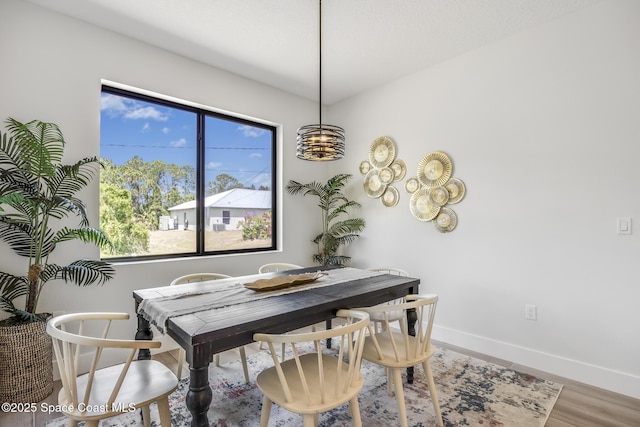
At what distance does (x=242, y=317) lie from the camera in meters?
1.54

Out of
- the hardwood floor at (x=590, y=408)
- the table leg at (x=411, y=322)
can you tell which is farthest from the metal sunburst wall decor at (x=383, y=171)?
the hardwood floor at (x=590, y=408)

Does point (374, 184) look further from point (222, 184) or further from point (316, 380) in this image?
point (316, 380)

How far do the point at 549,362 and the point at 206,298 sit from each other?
8.59ft

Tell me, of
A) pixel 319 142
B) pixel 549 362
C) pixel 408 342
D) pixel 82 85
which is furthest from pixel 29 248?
pixel 549 362

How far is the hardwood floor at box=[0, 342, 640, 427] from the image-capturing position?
1882 mm

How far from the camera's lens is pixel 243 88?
11.6 feet

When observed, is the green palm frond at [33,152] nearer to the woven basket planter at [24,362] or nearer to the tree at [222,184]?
the woven basket planter at [24,362]

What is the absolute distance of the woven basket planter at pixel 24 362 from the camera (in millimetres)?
1954

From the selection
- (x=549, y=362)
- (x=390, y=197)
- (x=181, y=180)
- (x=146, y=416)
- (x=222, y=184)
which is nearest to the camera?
(x=146, y=416)

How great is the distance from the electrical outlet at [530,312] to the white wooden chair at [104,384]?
2639 mm

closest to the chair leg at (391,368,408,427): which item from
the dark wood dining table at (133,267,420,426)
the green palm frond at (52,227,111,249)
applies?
the dark wood dining table at (133,267,420,426)

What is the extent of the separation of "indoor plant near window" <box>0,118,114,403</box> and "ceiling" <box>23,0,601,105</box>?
1.11 m

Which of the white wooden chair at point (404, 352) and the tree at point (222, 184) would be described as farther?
the tree at point (222, 184)

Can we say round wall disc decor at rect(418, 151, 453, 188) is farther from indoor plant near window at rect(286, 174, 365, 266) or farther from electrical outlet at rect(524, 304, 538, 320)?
electrical outlet at rect(524, 304, 538, 320)
